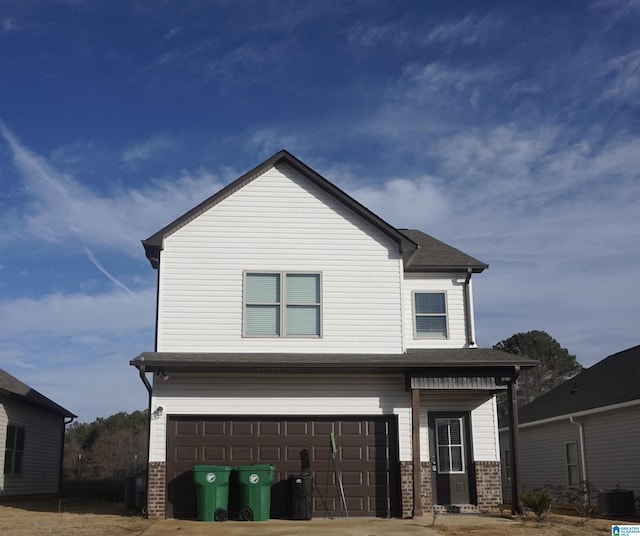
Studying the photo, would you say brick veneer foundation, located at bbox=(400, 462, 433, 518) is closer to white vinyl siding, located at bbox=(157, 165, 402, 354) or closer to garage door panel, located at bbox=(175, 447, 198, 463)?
white vinyl siding, located at bbox=(157, 165, 402, 354)

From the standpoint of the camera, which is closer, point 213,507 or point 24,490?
point 213,507

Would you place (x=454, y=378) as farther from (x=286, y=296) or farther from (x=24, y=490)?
(x=24, y=490)

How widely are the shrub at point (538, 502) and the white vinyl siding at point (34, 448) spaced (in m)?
13.9

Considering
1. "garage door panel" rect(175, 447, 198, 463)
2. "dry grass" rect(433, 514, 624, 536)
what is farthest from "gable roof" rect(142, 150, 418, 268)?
"dry grass" rect(433, 514, 624, 536)

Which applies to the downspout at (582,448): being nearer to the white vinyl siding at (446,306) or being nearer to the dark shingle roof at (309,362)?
the white vinyl siding at (446,306)

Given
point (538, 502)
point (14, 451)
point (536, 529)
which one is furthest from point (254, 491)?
point (14, 451)

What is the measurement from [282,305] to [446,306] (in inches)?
A: 166

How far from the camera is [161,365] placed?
50.6 feet

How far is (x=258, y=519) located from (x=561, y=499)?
400 inches

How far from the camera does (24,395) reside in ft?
74.1

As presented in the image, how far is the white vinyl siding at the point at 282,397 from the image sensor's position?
16.2 m

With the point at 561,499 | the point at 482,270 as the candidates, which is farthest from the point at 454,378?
the point at 561,499

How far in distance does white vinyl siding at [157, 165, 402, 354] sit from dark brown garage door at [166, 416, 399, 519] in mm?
1618

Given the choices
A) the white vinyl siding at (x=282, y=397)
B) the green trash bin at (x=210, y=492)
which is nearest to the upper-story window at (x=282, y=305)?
the white vinyl siding at (x=282, y=397)
